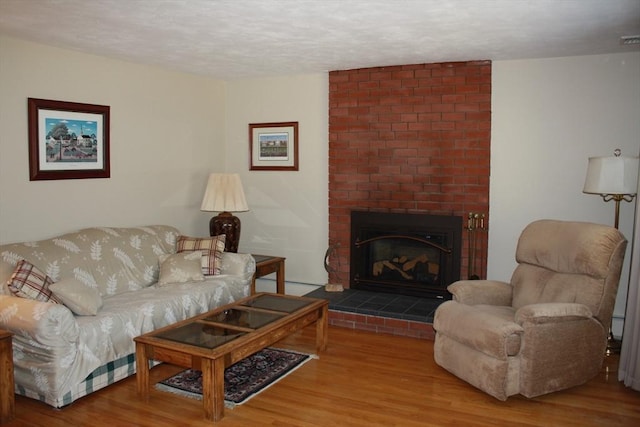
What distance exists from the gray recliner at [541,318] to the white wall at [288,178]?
2204 mm

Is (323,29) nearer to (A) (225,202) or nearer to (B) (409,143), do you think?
(B) (409,143)

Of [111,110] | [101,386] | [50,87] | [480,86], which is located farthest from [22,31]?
[480,86]

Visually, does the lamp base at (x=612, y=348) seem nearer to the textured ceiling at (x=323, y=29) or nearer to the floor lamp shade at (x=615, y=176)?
the floor lamp shade at (x=615, y=176)

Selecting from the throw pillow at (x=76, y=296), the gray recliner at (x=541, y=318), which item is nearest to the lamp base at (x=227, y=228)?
the throw pillow at (x=76, y=296)

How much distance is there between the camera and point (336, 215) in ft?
19.0

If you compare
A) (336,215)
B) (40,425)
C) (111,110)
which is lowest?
(40,425)

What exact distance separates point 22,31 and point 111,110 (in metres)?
1.11

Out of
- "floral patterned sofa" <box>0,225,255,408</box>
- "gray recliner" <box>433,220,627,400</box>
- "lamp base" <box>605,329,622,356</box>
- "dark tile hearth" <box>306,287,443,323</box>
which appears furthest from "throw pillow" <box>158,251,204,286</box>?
"lamp base" <box>605,329,622,356</box>

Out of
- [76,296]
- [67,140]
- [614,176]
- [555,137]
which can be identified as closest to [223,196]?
[67,140]

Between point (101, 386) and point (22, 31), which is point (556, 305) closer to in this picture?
point (101, 386)

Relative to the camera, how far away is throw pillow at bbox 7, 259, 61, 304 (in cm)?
350

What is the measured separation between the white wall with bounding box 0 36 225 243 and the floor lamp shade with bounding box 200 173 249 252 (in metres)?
0.50

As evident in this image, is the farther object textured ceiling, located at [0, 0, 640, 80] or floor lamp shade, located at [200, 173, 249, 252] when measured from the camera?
floor lamp shade, located at [200, 173, 249, 252]

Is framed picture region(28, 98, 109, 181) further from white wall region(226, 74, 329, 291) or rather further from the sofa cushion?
white wall region(226, 74, 329, 291)
